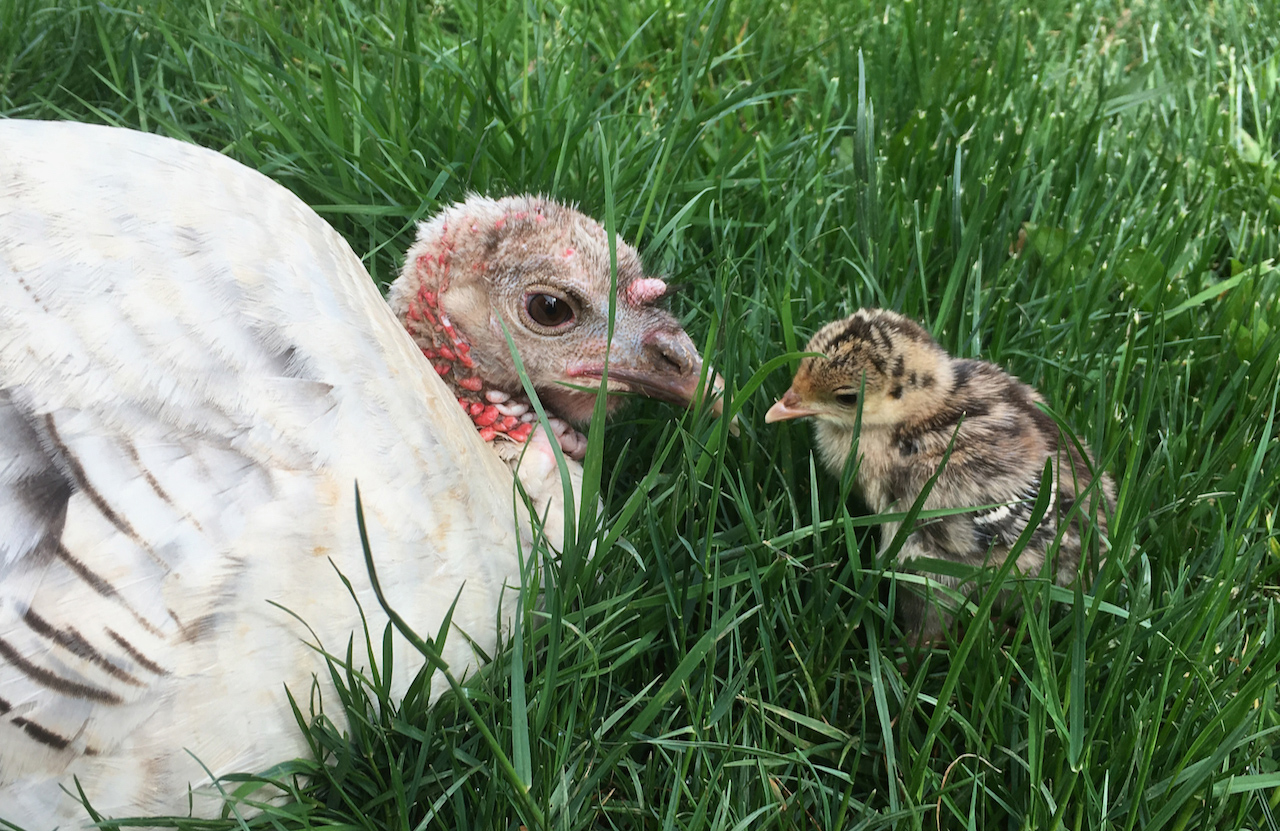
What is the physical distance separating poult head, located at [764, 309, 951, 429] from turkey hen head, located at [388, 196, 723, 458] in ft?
0.75

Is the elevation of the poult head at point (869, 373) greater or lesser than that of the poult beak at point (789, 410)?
greater

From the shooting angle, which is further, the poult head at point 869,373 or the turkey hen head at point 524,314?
the turkey hen head at point 524,314

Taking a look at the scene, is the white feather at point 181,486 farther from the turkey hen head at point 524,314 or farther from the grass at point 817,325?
the turkey hen head at point 524,314

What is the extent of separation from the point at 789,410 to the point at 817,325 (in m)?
0.57

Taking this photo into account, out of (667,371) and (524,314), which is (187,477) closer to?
(524,314)

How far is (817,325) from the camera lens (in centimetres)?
310

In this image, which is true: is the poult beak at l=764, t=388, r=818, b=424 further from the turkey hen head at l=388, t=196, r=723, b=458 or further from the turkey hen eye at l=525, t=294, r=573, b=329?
the turkey hen eye at l=525, t=294, r=573, b=329

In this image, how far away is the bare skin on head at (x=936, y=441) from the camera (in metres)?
2.45

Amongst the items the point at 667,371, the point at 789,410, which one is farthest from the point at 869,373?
the point at 667,371

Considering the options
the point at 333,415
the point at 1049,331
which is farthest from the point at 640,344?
the point at 1049,331

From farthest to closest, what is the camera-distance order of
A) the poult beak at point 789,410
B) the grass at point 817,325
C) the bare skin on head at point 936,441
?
the poult beak at point 789,410 < the bare skin on head at point 936,441 < the grass at point 817,325

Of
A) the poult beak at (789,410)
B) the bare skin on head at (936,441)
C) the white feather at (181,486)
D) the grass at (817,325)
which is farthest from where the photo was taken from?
the poult beak at (789,410)

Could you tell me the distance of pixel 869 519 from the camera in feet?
7.45

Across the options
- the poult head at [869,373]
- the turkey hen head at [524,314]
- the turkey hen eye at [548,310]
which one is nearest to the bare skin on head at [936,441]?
the poult head at [869,373]
